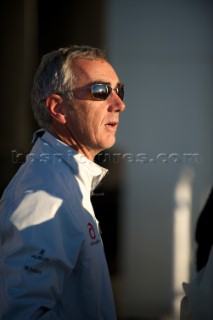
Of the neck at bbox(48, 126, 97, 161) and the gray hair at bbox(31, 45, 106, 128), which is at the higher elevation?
the gray hair at bbox(31, 45, 106, 128)

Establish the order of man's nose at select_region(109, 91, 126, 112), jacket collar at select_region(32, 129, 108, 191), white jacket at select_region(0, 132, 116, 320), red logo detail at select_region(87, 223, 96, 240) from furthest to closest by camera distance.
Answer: man's nose at select_region(109, 91, 126, 112), jacket collar at select_region(32, 129, 108, 191), red logo detail at select_region(87, 223, 96, 240), white jacket at select_region(0, 132, 116, 320)

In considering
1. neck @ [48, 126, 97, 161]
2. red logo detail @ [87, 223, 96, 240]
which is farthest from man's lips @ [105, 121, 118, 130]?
red logo detail @ [87, 223, 96, 240]

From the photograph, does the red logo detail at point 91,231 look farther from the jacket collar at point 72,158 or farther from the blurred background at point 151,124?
the blurred background at point 151,124

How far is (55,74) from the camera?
5.66ft

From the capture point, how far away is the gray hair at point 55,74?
1.72 meters

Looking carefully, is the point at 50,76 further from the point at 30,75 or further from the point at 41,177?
the point at 30,75

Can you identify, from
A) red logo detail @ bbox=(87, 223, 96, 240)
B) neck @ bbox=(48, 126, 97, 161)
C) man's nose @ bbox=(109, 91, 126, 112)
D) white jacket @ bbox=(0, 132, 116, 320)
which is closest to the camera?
white jacket @ bbox=(0, 132, 116, 320)

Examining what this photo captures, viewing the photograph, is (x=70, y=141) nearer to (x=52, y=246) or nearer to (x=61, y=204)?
(x=61, y=204)

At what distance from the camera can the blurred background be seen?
3.15 metres

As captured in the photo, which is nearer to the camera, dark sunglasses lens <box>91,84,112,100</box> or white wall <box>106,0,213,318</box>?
dark sunglasses lens <box>91,84,112,100</box>

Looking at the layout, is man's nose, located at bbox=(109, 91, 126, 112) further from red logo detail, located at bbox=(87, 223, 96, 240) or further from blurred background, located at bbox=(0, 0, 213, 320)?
blurred background, located at bbox=(0, 0, 213, 320)

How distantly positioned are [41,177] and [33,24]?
2033mm

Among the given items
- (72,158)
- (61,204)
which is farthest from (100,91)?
(61,204)

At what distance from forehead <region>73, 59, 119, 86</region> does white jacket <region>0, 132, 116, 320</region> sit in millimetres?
301
